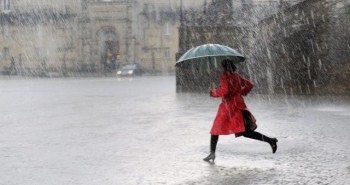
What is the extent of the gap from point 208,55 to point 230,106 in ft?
2.59

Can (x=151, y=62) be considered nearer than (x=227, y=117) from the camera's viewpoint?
No

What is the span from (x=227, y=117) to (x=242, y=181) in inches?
58.9

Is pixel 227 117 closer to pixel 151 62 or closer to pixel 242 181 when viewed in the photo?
pixel 242 181

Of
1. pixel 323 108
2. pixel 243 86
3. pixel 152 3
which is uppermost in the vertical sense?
pixel 152 3

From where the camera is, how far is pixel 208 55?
8.38m

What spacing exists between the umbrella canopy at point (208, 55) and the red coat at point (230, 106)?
31cm

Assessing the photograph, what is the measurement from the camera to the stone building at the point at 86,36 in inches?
2717

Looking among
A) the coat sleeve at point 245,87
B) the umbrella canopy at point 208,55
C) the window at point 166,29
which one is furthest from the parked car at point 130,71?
the coat sleeve at point 245,87

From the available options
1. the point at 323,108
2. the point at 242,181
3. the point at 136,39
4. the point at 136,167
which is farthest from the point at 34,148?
the point at 136,39

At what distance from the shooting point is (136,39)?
69.3m

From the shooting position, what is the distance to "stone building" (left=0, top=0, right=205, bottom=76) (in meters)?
69.0

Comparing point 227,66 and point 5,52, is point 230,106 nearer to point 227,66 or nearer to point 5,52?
point 227,66

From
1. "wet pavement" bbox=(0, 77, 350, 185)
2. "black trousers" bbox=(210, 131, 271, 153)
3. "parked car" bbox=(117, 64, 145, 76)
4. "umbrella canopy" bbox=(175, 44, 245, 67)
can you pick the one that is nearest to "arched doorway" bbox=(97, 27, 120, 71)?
"parked car" bbox=(117, 64, 145, 76)

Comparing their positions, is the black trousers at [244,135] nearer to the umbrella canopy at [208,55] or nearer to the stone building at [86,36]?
the umbrella canopy at [208,55]
